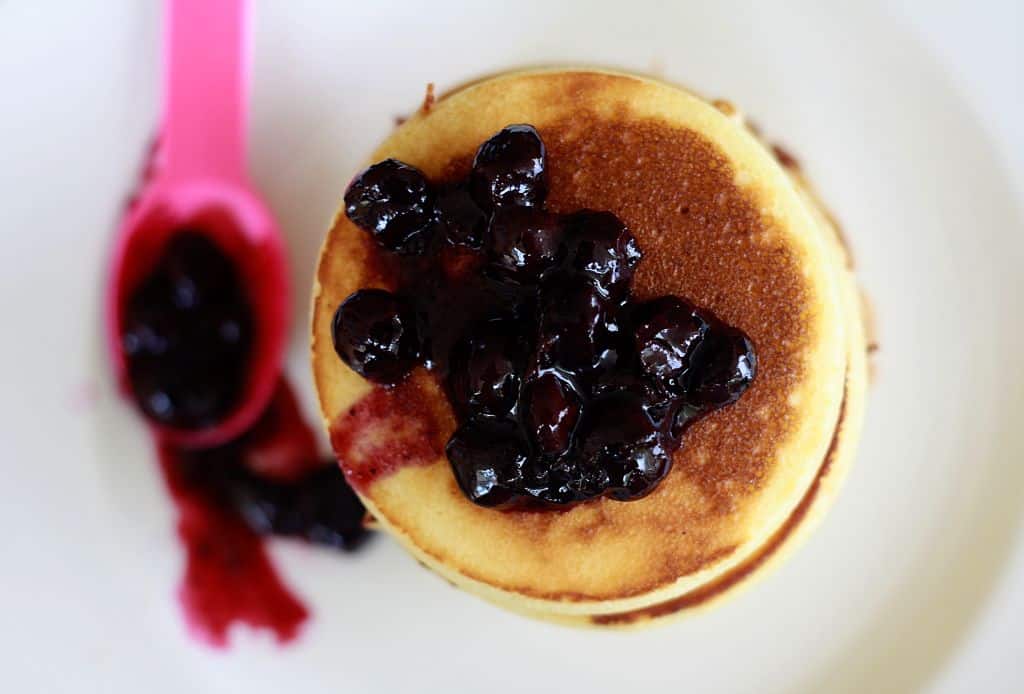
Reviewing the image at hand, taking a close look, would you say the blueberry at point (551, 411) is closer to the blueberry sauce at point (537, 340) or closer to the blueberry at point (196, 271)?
the blueberry sauce at point (537, 340)

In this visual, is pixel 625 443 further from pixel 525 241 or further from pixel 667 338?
pixel 525 241

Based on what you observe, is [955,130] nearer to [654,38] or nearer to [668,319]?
[654,38]

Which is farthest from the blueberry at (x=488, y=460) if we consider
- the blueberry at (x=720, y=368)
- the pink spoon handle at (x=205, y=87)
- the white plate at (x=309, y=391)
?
the pink spoon handle at (x=205, y=87)

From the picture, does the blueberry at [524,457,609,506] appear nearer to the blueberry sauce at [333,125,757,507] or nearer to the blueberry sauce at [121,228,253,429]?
the blueberry sauce at [333,125,757,507]

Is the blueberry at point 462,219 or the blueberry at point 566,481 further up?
the blueberry at point 462,219

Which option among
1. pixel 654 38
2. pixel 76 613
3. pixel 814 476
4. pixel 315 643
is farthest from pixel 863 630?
pixel 76 613

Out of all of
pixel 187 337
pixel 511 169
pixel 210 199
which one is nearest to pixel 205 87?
pixel 210 199
